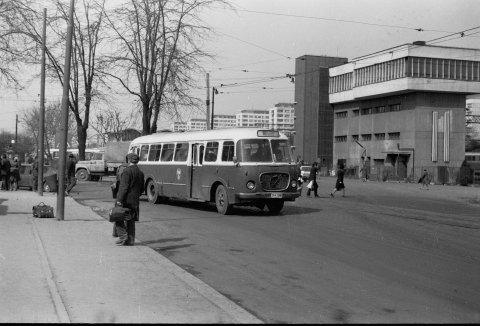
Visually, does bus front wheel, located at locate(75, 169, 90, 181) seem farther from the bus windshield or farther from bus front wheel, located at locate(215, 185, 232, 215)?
the bus windshield

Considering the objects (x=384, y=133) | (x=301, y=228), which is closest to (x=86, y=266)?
(x=301, y=228)

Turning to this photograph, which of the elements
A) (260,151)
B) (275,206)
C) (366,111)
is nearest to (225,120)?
(366,111)

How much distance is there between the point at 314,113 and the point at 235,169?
90187 millimetres

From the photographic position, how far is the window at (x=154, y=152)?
21.8m

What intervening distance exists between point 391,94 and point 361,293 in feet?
241

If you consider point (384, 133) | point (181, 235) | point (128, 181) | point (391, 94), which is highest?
point (391, 94)

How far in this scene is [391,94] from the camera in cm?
7719

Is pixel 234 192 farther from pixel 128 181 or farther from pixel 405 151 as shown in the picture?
pixel 405 151

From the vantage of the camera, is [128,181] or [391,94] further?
[391,94]

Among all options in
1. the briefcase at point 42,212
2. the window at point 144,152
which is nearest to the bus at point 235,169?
the window at point 144,152

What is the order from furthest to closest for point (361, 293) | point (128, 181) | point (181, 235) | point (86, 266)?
point (181, 235) → point (128, 181) → point (86, 266) → point (361, 293)

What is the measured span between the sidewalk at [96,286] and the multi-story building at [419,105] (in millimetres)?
62088

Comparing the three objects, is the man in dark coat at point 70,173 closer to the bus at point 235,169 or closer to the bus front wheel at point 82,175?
the bus at point 235,169

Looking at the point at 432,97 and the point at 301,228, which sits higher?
the point at 432,97
